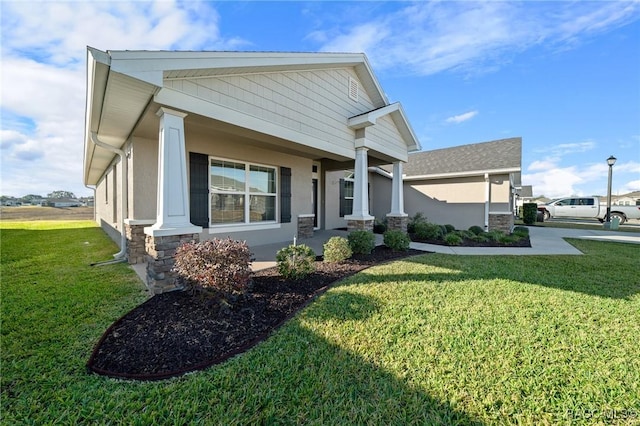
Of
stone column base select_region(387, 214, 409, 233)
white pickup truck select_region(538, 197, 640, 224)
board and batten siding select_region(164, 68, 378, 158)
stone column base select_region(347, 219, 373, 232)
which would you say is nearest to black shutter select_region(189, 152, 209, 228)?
board and batten siding select_region(164, 68, 378, 158)

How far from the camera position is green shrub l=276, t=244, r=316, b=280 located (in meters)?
4.79

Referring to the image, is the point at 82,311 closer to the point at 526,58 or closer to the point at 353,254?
the point at 353,254

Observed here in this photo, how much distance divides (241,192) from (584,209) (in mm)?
26752

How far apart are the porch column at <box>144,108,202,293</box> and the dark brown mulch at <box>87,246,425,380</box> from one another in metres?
0.40

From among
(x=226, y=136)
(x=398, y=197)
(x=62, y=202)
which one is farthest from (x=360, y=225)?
(x=62, y=202)

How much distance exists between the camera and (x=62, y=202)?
34.8 m

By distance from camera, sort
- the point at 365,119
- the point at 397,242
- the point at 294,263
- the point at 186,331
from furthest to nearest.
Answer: the point at 365,119 → the point at 397,242 → the point at 294,263 → the point at 186,331

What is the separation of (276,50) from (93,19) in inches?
128

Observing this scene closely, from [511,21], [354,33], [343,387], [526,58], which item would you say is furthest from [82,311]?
[526,58]

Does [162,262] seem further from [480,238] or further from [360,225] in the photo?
[480,238]

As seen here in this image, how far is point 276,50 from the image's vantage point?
5.48 m

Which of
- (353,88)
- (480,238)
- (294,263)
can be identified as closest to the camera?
(294,263)

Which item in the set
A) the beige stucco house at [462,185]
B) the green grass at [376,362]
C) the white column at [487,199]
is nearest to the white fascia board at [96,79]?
the green grass at [376,362]

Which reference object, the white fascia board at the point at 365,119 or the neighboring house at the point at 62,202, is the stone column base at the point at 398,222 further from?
the neighboring house at the point at 62,202
